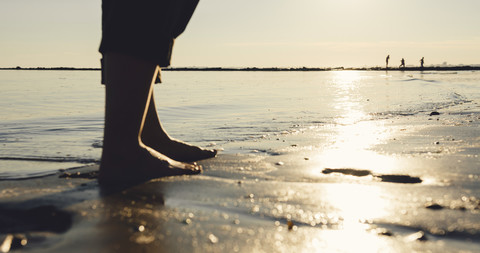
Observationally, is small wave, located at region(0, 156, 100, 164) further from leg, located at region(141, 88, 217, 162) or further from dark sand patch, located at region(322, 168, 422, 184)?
dark sand patch, located at region(322, 168, 422, 184)

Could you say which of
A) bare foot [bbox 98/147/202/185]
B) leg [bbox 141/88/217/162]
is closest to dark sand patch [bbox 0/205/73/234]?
bare foot [bbox 98/147/202/185]

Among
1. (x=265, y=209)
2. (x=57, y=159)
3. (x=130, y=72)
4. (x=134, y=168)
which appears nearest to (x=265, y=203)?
(x=265, y=209)

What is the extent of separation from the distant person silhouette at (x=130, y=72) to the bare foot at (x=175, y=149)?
2.19 ft

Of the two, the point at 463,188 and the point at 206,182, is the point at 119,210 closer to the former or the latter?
the point at 206,182

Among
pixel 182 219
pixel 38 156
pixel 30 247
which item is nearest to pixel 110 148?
pixel 182 219

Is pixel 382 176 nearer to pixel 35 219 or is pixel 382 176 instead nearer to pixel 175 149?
pixel 175 149

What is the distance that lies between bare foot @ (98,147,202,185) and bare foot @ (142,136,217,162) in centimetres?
60

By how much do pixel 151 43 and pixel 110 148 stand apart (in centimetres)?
54

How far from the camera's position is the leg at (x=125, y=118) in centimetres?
212

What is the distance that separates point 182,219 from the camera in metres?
1.56

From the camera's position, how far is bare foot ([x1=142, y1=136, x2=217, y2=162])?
2998 millimetres

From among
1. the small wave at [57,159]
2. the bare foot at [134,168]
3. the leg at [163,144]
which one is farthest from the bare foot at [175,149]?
the bare foot at [134,168]

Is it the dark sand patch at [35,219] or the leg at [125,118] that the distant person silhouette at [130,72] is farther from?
the dark sand patch at [35,219]

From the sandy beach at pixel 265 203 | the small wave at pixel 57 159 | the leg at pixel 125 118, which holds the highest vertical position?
the leg at pixel 125 118
